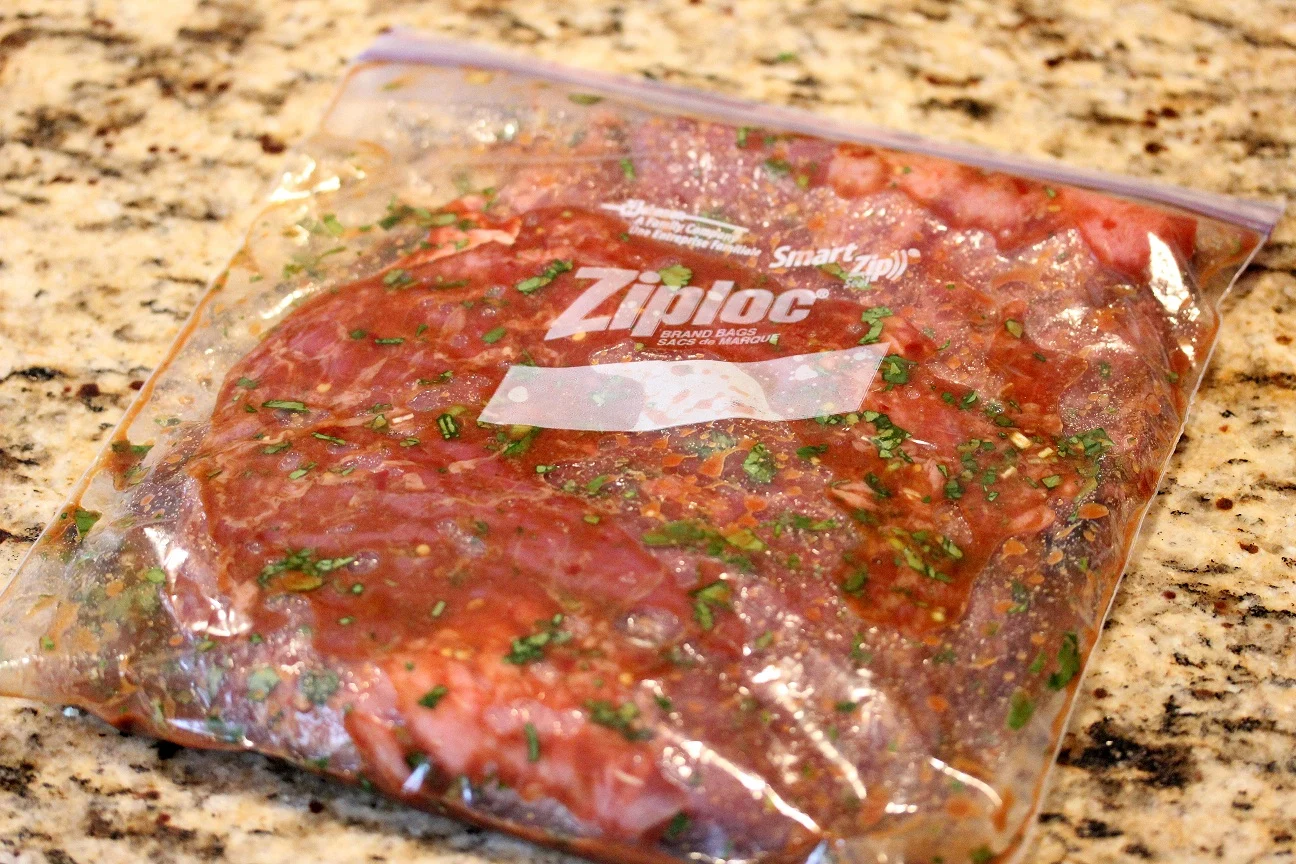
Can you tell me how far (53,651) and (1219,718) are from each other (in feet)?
4.75

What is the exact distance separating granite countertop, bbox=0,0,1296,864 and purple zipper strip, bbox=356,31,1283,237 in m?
0.27

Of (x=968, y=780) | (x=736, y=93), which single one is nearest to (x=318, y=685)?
(x=968, y=780)

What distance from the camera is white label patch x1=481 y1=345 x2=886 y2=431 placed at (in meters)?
1.55

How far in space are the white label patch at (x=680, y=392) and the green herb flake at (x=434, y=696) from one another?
0.39m

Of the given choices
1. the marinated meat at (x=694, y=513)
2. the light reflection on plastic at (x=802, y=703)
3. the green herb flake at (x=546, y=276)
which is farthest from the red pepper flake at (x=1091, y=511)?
the green herb flake at (x=546, y=276)

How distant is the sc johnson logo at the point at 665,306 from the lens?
66.3 inches

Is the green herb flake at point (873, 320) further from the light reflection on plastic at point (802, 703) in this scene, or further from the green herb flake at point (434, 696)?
the green herb flake at point (434, 696)

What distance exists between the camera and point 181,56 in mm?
2594

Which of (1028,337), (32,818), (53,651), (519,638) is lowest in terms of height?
(32,818)

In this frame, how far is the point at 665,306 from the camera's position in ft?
5.61

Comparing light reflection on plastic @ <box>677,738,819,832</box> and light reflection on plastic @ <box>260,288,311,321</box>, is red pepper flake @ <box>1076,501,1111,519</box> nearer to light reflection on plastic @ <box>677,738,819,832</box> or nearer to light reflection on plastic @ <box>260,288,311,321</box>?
light reflection on plastic @ <box>677,738,819,832</box>

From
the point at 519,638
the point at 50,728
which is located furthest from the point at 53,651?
the point at 519,638

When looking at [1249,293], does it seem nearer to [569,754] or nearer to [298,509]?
[569,754]

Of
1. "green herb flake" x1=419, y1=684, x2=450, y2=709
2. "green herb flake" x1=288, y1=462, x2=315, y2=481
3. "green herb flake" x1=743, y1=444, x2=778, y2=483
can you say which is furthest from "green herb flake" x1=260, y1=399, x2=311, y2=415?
"green herb flake" x1=743, y1=444, x2=778, y2=483
